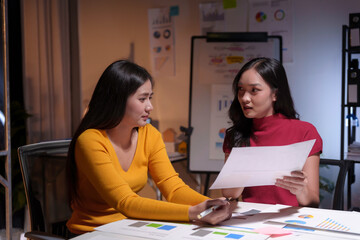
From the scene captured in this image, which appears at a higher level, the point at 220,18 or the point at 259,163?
the point at 220,18

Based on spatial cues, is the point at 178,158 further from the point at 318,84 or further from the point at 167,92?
the point at 318,84

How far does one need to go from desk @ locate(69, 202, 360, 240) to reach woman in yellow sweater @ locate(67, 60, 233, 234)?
0.24 metres

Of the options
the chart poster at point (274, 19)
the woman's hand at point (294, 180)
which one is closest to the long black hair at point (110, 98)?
the woman's hand at point (294, 180)

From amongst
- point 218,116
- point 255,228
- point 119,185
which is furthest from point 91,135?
point 218,116

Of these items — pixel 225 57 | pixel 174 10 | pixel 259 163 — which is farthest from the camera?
pixel 174 10

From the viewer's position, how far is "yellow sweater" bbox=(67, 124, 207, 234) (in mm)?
1297

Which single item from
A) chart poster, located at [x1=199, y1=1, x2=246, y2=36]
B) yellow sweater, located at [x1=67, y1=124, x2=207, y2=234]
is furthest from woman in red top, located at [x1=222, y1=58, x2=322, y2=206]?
chart poster, located at [x1=199, y1=1, x2=246, y2=36]

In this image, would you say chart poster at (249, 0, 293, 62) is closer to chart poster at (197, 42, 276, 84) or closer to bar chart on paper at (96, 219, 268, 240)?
chart poster at (197, 42, 276, 84)

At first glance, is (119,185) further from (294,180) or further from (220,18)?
(220,18)

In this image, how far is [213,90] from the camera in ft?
11.0

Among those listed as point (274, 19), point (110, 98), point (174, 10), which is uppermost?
point (174, 10)

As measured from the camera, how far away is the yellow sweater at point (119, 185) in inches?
51.1

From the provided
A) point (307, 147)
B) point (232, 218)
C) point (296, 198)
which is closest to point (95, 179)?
point (232, 218)

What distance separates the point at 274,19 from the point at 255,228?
8.66 ft
